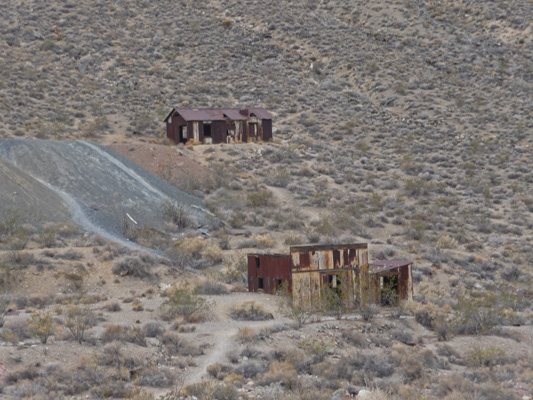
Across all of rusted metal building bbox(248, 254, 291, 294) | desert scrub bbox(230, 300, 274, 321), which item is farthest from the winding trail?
desert scrub bbox(230, 300, 274, 321)

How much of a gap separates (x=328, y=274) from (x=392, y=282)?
3.26 metres

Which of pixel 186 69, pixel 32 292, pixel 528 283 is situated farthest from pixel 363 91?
pixel 32 292

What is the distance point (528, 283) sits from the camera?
1369 inches

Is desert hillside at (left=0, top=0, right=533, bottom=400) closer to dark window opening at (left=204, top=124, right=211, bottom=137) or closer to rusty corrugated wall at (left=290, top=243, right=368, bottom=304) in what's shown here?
rusty corrugated wall at (left=290, top=243, right=368, bottom=304)

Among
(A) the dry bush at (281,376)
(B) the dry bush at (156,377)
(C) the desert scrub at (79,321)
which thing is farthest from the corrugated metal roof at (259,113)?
(B) the dry bush at (156,377)

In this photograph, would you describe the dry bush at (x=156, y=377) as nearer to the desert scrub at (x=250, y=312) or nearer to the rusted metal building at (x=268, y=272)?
the desert scrub at (x=250, y=312)

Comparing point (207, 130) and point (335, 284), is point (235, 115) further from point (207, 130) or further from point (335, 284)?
point (335, 284)

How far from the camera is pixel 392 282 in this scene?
28531 millimetres

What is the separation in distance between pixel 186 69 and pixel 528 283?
1769 inches

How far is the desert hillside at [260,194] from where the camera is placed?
19.9 m

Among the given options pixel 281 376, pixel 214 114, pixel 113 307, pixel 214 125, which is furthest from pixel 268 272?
pixel 214 114

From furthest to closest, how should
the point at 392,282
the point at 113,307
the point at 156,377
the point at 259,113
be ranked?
the point at 259,113
the point at 392,282
the point at 113,307
the point at 156,377

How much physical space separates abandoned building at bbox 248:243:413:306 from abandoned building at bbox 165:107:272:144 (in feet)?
84.7

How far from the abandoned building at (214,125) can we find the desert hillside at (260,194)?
4.56ft
